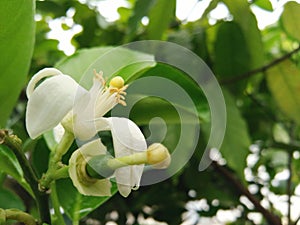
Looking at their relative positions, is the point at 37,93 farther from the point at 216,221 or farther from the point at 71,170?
the point at 216,221

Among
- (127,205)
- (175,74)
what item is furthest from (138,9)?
(127,205)

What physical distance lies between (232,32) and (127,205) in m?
0.34

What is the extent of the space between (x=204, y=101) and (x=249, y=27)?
0.58ft

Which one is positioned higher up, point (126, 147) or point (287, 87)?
point (126, 147)

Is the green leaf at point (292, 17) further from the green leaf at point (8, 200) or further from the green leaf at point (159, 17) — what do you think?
the green leaf at point (8, 200)

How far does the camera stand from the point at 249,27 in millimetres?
742

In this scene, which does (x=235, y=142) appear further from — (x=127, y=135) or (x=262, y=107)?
(x=127, y=135)

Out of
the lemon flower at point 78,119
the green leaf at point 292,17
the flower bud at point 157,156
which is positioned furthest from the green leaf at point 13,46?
the green leaf at point 292,17

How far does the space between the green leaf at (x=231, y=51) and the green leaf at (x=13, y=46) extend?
0.42 meters

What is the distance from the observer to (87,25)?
976 mm

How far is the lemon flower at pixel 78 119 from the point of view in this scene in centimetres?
38

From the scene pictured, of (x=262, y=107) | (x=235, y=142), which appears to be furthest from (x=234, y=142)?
(x=262, y=107)

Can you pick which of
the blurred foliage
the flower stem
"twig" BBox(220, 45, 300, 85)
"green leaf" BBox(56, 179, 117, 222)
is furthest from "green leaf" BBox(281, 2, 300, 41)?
the flower stem

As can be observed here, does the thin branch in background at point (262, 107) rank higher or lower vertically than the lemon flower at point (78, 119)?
lower
